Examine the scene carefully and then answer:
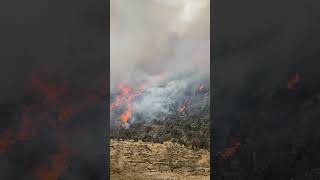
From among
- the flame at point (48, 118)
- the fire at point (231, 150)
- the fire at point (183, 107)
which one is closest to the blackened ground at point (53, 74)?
the flame at point (48, 118)

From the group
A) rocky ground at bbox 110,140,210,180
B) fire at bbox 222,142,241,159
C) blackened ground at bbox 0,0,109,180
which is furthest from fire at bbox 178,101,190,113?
blackened ground at bbox 0,0,109,180

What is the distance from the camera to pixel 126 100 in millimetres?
4488

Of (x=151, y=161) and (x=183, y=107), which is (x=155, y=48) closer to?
(x=183, y=107)

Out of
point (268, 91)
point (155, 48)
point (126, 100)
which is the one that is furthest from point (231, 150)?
point (155, 48)

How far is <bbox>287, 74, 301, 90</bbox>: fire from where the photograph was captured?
4.05 m

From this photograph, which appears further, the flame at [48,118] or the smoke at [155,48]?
the smoke at [155,48]

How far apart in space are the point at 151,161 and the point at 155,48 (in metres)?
1.15

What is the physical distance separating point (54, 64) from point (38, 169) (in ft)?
3.24

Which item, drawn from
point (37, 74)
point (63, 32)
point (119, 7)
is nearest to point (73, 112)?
point (37, 74)

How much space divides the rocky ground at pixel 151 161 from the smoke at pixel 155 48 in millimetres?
359

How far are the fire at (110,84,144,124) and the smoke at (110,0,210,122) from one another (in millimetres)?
55

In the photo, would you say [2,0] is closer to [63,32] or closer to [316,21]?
[63,32]

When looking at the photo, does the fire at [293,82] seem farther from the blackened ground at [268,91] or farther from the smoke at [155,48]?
the smoke at [155,48]

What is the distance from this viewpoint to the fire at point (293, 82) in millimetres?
4055
